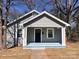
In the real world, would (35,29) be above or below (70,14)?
below

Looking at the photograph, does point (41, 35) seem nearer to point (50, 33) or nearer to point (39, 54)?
point (50, 33)

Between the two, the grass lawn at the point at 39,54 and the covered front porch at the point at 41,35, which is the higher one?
Answer: the covered front porch at the point at 41,35

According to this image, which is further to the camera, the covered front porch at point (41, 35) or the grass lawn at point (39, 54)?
the covered front porch at point (41, 35)

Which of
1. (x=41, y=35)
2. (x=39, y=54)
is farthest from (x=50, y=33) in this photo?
(x=39, y=54)

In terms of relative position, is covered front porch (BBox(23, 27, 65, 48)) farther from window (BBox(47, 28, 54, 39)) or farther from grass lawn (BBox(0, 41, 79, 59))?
grass lawn (BBox(0, 41, 79, 59))

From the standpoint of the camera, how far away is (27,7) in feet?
143

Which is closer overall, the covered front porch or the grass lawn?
the grass lawn

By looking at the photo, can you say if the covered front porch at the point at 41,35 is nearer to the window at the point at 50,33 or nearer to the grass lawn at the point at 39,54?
the window at the point at 50,33

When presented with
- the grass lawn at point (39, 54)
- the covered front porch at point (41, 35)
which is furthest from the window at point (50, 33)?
the grass lawn at point (39, 54)

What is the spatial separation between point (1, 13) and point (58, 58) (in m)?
9.57

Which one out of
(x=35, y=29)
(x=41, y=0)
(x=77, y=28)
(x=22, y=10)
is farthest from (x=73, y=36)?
(x=35, y=29)

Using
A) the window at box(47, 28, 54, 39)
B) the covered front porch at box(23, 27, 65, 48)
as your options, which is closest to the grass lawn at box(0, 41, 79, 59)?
the covered front porch at box(23, 27, 65, 48)

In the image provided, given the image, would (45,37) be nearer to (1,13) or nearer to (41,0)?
(1,13)

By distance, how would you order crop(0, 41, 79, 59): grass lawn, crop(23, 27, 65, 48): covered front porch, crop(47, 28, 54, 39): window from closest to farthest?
crop(0, 41, 79, 59): grass lawn → crop(23, 27, 65, 48): covered front porch → crop(47, 28, 54, 39): window
